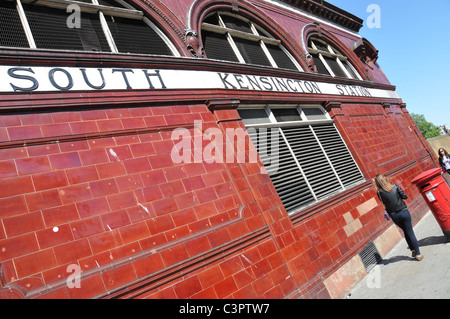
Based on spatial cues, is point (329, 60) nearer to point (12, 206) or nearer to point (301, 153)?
point (301, 153)

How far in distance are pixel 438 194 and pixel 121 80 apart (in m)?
6.14

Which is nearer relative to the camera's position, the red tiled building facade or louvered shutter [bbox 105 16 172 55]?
the red tiled building facade

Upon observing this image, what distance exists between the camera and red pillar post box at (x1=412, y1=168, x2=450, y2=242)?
16.5ft

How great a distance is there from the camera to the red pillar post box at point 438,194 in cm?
502

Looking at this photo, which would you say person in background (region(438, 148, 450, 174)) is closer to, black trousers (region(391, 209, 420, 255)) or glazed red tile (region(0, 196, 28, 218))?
black trousers (region(391, 209, 420, 255))

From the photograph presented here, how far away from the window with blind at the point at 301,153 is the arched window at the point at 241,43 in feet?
5.82

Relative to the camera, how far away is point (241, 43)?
7.64 meters

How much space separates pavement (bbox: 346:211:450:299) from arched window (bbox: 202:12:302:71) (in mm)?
5830

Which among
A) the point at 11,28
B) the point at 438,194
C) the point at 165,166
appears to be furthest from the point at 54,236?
the point at 438,194

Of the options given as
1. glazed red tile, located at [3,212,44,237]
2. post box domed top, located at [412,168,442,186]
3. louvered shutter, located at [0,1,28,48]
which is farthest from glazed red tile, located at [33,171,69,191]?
post box domed top, located at [412,168,442,186]

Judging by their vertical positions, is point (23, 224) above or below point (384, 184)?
above

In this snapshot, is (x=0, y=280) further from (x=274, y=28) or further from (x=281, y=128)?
(x=274, y=28)
